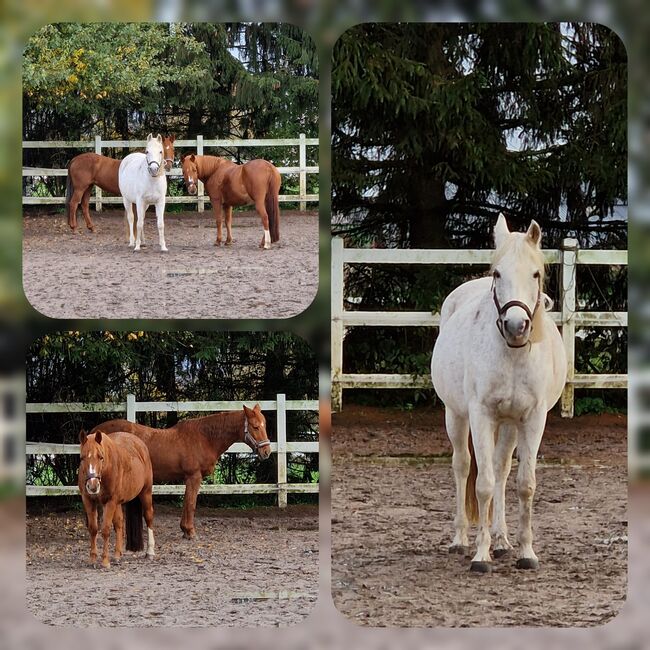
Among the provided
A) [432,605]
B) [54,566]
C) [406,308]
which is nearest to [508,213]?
[406,308]

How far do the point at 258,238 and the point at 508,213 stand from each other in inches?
25.1

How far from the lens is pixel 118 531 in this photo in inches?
88.4

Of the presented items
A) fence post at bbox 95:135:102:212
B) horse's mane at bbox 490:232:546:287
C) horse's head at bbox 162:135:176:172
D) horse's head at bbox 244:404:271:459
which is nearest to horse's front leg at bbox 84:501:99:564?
horse's head at bbox 244:404:271:459

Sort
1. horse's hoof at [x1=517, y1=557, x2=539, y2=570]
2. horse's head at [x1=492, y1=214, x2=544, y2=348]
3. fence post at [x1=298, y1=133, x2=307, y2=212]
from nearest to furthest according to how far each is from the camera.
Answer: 1. horse's head at [x1=492, y1=214, x2=544, y2=348]
2. fence post at [x1=298, y1=133, x2=307, y2=212]
3. horse's hoof at [x1=517, y1=557, x2=539, y2=570]

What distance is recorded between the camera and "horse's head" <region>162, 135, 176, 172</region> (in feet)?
7.16

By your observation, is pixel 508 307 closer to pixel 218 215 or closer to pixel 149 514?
pixel 218 215

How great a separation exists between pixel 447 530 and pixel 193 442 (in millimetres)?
666

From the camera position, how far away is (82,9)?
85.7 inches

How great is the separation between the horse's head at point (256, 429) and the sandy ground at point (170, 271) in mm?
Answer: 231

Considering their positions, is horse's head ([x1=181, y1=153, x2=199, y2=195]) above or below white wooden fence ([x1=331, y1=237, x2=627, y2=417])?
above

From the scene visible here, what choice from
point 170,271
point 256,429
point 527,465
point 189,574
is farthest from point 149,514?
point 527,465

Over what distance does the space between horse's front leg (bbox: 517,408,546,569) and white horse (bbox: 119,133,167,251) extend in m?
0.92

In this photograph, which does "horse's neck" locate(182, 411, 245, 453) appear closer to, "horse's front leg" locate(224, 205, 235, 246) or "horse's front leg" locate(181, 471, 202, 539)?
"horse's front leg" locate(181, 471, 202, 539)

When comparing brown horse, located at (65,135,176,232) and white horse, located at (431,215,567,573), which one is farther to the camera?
brown horse, located at (65,135,176,232)
